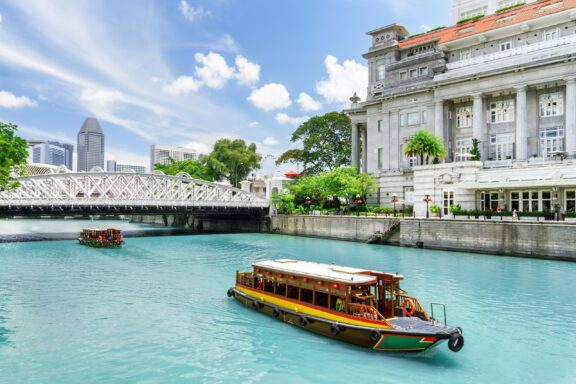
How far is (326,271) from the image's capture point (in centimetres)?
1944

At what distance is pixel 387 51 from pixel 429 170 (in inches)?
1091

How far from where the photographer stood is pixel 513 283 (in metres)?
28.4

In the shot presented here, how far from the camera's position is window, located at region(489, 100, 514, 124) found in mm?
56688

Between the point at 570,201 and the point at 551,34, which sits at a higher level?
the point at 551,34

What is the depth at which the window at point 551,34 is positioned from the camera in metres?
54.8

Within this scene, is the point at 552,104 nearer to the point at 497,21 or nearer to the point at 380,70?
the point at 497,21

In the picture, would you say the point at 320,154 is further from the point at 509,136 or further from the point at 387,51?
the point at 509,136

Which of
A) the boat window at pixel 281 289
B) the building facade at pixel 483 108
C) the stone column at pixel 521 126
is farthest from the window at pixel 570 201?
the boat window at pixel 281 289

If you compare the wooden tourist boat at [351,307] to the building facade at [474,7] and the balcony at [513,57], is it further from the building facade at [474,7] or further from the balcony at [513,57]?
the building facade at [474,7]

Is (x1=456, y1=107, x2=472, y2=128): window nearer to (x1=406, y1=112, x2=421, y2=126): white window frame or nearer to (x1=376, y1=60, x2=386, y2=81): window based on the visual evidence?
(x1=406, y1=112, x2=421, y2=126): white window frame

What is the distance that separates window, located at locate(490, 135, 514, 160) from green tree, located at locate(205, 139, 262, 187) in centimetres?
5735

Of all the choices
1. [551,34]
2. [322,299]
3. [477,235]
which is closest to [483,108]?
[551,34]

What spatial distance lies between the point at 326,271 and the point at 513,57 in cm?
4882

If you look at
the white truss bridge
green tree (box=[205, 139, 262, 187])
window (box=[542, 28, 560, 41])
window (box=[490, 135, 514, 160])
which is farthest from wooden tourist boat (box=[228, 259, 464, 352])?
green tree (box=[205, 139, 262, 187])
